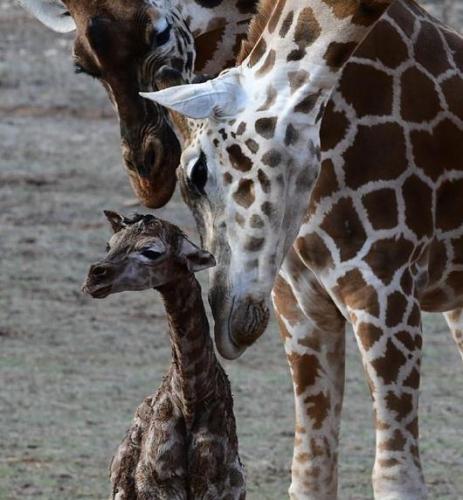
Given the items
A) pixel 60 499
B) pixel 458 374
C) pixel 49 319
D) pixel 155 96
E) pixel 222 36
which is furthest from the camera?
pixel 49 319

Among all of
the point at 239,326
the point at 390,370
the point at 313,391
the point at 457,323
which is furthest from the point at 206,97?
the point at 457,323

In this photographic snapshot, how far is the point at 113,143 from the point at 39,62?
121 inches

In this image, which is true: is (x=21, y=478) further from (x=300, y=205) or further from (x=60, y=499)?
(x=300, y=205)

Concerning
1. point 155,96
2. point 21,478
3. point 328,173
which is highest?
point 155,96

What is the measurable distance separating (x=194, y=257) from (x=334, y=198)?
1.01 m

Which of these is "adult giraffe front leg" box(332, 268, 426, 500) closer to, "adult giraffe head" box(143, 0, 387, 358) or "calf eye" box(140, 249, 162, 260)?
"adult giraffe head" box(143, 0, 387, 358)

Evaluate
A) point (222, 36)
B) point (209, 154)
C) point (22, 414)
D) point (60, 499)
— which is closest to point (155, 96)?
point (209, 154)

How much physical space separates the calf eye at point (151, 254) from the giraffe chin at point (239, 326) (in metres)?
0.46

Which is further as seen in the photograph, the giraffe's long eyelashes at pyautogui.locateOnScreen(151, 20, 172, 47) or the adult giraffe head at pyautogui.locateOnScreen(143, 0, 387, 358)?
the giraffe's long eyelashes at pyautogui.locateOnScreen(151, 20, 172, 47)

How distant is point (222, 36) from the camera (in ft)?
22.3

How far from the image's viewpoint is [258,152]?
5.74 meters

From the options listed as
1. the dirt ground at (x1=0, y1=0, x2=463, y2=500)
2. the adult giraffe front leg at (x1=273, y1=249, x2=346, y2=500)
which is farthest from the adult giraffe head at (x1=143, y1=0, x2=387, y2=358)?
the dirt ground at (x1=0, y1=0, x2=463, y2=500)

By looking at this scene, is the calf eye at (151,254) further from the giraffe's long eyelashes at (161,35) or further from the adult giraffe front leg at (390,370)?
the giraffe's long eyelashes at (161,35)

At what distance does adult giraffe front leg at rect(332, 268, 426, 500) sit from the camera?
617cm
